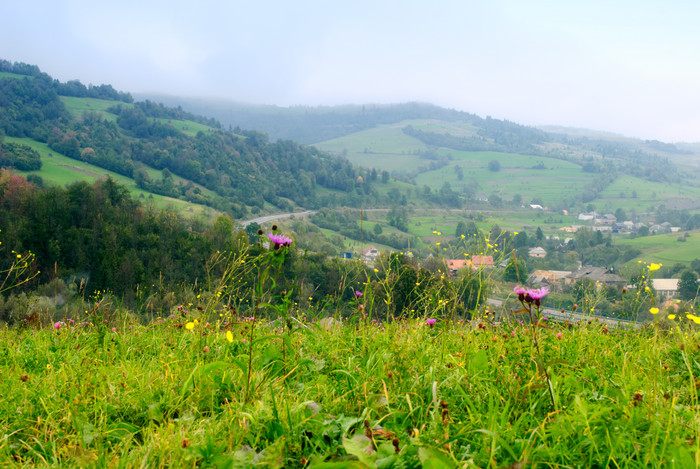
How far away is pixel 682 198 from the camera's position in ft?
268

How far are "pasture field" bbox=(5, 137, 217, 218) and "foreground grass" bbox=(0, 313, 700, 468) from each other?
4751 centimetres

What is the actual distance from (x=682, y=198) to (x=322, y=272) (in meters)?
90.8

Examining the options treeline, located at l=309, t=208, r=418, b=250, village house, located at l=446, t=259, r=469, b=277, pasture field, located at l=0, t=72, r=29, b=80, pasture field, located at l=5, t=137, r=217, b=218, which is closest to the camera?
village house, located at l=446, t=259, r=469, b=277

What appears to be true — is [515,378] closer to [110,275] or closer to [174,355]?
[174,355]

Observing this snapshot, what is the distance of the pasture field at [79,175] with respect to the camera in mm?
50050

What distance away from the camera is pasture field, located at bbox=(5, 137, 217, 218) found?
50.0 metres

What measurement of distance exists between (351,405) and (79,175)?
213 ft

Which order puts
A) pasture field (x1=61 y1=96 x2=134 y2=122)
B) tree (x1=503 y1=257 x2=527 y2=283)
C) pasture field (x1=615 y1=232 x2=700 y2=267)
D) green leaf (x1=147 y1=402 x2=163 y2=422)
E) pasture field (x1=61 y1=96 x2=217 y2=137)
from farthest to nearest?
1. pasture field (x1=61 y1=96 x2=217 y2=137)
2. pasture field (x1=61 y1=96 x2=134 y2=122)
3. pasture field (x1=615 y1=232 x2=700 y2=267)
4. tree (x1=503 y1=257 x2=527 y2=283)
5. green leaf (x1=147 y1=402 x2=163 y2=422)

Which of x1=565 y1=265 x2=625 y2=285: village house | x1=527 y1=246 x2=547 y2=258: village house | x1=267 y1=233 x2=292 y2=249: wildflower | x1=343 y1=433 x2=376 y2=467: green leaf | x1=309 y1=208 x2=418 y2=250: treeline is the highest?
x1=267 y1=233 x2=292 y2=249: wildflower

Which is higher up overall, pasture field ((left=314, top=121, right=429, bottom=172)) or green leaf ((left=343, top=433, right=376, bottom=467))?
pasture field ((left=314, top=121, right=429, bottom=172))

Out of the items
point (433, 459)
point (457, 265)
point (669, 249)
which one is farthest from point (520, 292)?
point (669, 249)

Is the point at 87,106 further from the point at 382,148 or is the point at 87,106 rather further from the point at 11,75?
the point at 382,148

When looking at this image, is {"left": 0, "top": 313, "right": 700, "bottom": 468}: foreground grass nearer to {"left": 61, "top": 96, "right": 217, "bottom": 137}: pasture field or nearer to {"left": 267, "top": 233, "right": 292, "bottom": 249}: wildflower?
{"left": 267, "top": 233, "right": 292, "bottom": 249}: wildflower

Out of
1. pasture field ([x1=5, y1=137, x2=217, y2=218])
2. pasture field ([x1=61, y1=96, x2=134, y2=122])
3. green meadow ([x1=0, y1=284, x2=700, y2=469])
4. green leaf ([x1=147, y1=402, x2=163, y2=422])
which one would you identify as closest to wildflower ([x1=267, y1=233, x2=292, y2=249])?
green meadow ([x1=0, y1=284, x2=700, y2=469])
